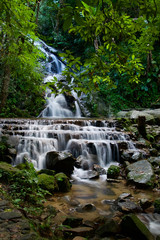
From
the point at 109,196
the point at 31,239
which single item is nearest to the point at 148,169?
the point at 109,196

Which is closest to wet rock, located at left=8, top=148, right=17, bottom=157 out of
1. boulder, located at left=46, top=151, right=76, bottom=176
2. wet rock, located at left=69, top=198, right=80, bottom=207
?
boulder, located at left=46, top=151, right=76, bottom=176

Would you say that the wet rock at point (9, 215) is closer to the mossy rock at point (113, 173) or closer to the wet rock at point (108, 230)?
the wet rock at point (108, 230)

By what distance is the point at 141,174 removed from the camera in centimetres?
527

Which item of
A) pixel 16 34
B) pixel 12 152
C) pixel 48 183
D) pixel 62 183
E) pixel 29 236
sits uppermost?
pixel 16 34

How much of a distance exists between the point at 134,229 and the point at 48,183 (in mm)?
2188

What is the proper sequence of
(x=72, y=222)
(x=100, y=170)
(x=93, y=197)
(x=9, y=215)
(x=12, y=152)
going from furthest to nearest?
(x=100, y=170), (x=12, y=152), (x=93, y=197), (x=72, y=222), (x=9, y=215)

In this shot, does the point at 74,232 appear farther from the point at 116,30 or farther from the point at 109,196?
the point at 116,30

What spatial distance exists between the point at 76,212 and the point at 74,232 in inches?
37.1

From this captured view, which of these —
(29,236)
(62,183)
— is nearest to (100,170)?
(62,183)

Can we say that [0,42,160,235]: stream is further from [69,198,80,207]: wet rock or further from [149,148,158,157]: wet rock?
[149,148,158,157]: wet rock

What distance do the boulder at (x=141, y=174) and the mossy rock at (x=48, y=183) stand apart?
2.36 m

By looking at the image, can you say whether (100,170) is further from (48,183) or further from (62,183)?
(48,183)

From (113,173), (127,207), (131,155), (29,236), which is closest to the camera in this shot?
(29,236)

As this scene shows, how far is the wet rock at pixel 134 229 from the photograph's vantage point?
243cm
